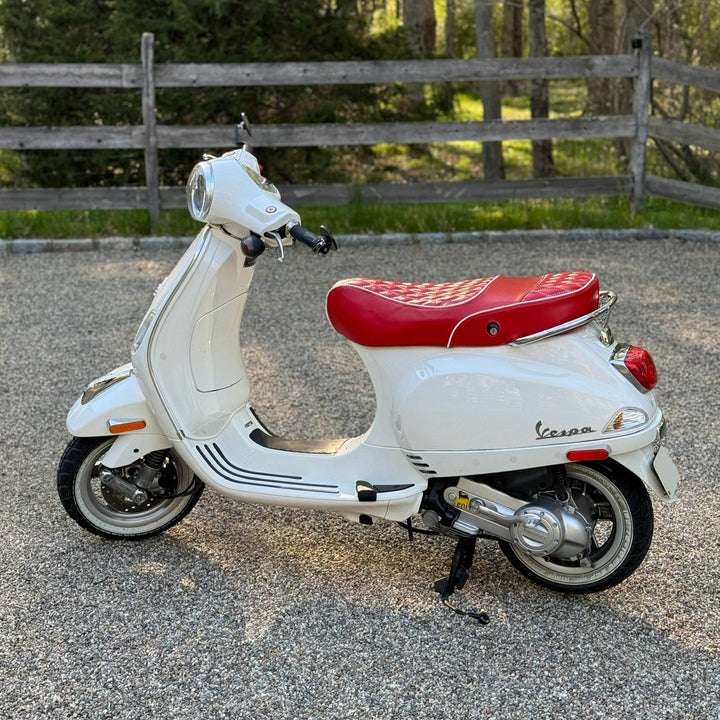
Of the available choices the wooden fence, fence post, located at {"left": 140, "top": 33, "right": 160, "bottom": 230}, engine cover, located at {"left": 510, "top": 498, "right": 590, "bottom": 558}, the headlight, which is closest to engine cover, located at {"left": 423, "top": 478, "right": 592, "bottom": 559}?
engine cover, located at {"left": 510, "top": 498, "right": 590, "bottom": 558}

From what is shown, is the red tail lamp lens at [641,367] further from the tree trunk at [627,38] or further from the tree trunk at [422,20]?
the tree trunk at [422,20]

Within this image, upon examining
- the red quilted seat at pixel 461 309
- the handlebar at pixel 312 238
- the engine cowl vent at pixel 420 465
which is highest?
the handlebar at pixel 312 238

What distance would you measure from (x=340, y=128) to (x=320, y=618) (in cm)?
600

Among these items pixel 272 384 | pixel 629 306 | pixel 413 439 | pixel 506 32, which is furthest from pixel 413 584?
pixel 506 32

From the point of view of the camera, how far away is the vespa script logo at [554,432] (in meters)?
2.88

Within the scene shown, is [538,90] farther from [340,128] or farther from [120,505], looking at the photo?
[120,505]

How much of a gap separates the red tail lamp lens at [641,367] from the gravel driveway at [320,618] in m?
0.67

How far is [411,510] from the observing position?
10.2ft

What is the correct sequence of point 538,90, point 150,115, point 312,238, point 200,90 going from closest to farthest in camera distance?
point 312,238
point 150,115
point 200,90
point 538,90

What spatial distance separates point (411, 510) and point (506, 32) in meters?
14.8

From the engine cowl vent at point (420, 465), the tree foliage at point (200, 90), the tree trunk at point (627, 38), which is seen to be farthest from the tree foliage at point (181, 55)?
the engine cowl vent at point (420, 465)

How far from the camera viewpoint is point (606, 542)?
303cm

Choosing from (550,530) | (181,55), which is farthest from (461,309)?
(181,55)

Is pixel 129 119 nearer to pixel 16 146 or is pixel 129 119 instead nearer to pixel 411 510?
pixel 16 146
